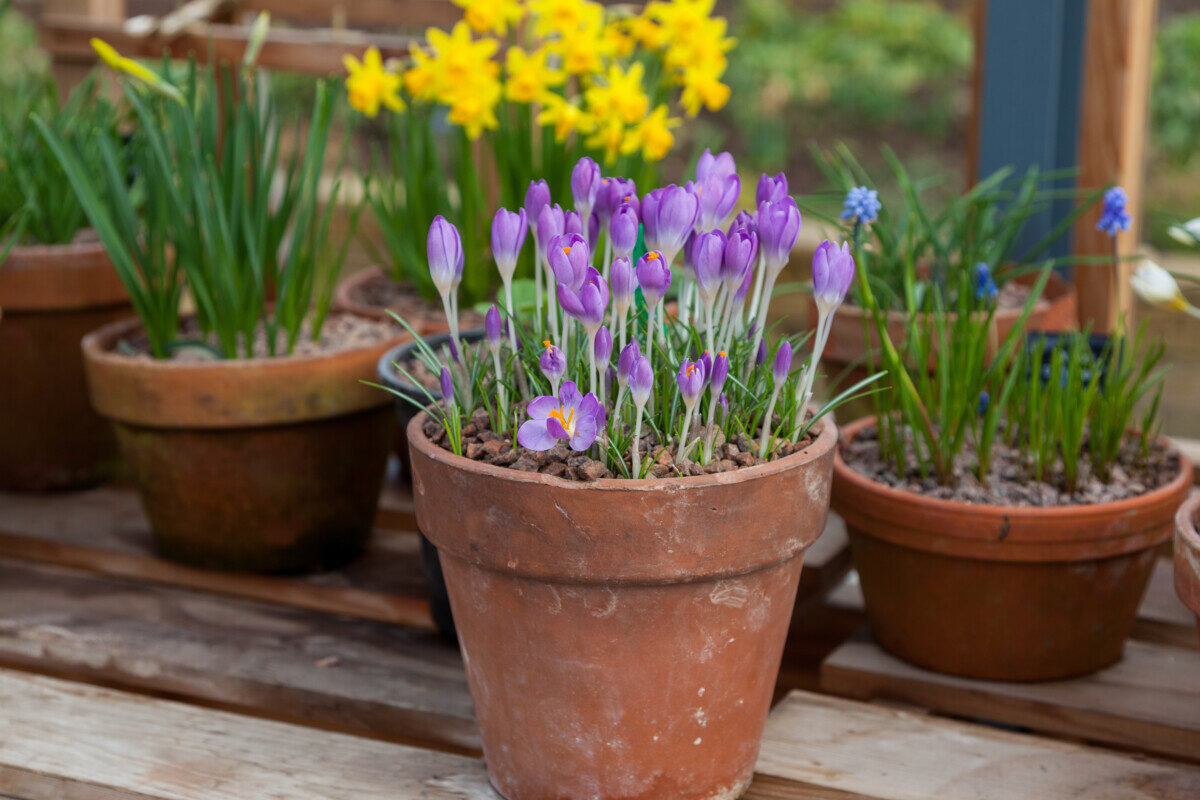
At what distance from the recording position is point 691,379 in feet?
3.22

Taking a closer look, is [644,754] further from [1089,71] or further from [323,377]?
[1089,71]

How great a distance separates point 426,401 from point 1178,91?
15.1 feet

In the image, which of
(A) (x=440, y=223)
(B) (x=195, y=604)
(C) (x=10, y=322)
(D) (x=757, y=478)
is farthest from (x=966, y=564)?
(C) (x=10, y=322)

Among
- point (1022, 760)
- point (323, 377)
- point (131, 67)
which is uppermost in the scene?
point (131, 67)

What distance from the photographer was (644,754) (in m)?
1.09

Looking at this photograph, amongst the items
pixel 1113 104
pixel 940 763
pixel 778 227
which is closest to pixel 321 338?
pixel 778 227

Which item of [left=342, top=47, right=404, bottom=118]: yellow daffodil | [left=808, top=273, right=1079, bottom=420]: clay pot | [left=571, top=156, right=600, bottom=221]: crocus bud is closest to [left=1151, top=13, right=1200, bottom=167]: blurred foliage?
[left=808, top=273, right=1079, bottom=420]: clay pot

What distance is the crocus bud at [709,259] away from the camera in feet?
3.29

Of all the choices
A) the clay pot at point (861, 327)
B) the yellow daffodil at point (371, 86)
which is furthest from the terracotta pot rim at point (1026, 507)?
the yellow daffodil at point (371, 86)

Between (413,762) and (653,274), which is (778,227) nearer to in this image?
(653,274)

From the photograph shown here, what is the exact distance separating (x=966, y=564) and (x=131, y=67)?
1.17m

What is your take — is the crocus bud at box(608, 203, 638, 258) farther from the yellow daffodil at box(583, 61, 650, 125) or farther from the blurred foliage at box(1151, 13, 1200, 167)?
the blurred foliage at box(1151, 13, 1200, 167)

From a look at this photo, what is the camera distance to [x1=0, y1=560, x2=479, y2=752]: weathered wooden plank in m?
1.37

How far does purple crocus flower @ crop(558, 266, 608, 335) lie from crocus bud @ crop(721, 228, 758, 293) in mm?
109
